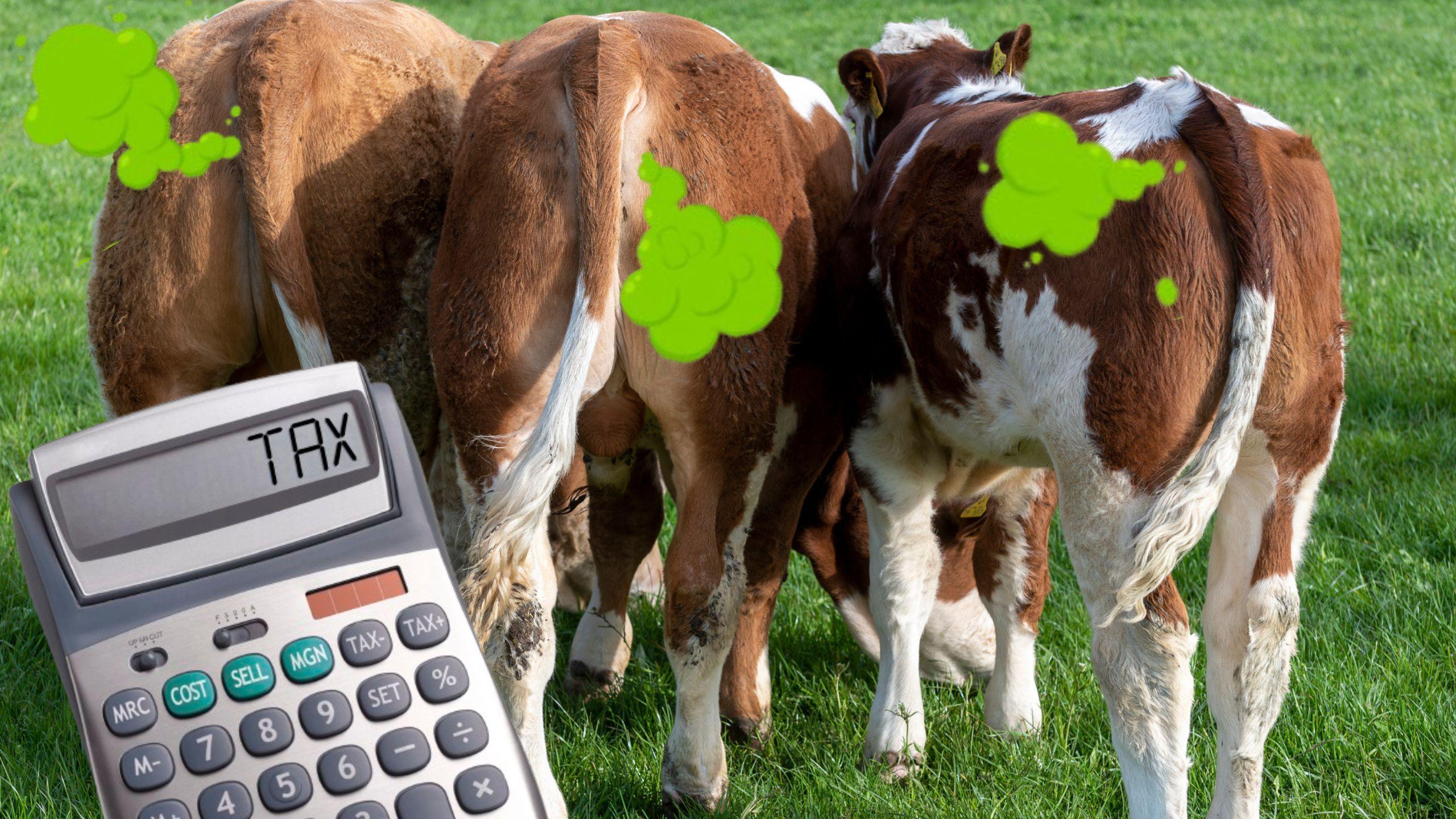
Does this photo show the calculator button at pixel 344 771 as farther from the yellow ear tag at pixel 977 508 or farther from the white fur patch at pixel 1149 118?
the yellow ear tag at pixel 977 508

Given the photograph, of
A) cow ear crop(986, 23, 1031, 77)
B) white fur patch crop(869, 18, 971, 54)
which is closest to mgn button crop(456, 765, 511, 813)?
cow ear crop(986, 23, 1031, 77)

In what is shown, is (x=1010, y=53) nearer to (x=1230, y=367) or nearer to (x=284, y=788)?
(x=1230, y=367)

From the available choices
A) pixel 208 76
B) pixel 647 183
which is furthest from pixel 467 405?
pixel 208 76

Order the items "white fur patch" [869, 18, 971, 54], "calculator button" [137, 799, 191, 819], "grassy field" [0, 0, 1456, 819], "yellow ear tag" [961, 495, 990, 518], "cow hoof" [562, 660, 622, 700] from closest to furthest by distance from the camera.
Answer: "calculator button" [137, 799, 191, 819]
"grassy field" [0, 0, 1456, 819]
"yellow ear tag" [961, 495, 990, 518]
"cow hoof" [562, 660, 622, 700]
"white fur patch" [869, 18, 971, 54]

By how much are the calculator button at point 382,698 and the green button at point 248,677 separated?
10cm

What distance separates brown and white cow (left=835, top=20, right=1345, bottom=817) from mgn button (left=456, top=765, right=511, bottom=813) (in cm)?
134

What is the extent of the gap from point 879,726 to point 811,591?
3.31ft

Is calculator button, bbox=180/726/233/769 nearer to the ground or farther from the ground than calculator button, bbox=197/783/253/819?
farther from the ground

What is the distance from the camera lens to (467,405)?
8.14 feet

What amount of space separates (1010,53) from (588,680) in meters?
2.40

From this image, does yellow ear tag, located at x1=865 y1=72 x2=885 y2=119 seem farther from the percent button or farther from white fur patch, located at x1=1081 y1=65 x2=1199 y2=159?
the percent button

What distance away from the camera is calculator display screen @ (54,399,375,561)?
4.40 ft

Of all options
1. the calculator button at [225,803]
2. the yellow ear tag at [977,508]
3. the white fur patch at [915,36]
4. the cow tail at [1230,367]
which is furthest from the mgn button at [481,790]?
the white fur patch at [915,36]

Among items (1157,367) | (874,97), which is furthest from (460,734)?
(874,97)
